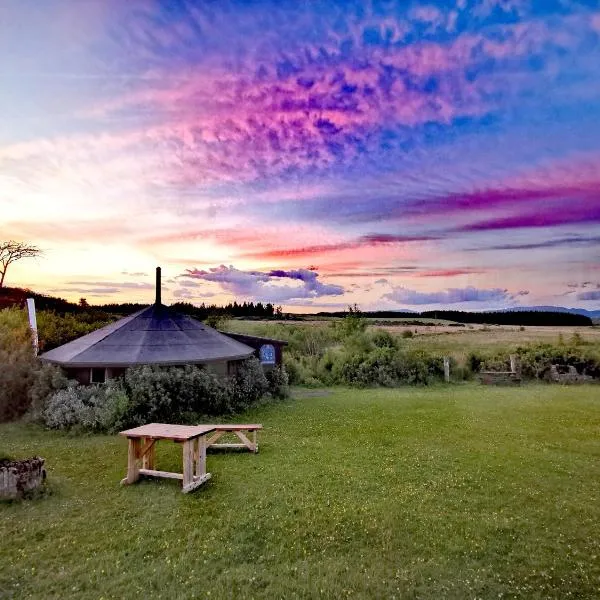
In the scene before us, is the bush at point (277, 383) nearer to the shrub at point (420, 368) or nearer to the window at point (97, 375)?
the window at point (97, 375)

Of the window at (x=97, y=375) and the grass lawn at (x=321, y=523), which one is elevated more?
the window at (x=97, y=375)

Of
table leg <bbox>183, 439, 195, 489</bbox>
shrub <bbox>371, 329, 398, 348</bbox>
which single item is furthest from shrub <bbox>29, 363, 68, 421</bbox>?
shrub <bbox>371, 329, 398, 348</bbox>

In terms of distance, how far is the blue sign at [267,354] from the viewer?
19622 mm

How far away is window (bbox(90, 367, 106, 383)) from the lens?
582 inches

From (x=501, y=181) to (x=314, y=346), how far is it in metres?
18.9

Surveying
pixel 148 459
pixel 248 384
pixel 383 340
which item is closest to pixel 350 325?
pixel 383 340

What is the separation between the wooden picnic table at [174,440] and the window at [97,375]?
21.2ft

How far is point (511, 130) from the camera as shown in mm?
15320

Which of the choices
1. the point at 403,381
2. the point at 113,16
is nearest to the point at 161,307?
the point at 113,16

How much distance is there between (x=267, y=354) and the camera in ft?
64.8

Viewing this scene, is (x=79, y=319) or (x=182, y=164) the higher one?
(x=182, y=164)

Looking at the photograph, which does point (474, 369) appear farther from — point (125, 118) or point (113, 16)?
point (113, 16)

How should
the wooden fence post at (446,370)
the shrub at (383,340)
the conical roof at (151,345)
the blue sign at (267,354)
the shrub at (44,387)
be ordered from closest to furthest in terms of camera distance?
the shrub at (44,387)
the conical roof at (151,345)
the blue sign at (267,354)
the wooden fence post at (446,370)
the shrub at (383,340)

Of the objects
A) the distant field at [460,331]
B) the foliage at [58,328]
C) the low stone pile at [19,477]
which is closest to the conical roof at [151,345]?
the foliage at [58,328]
